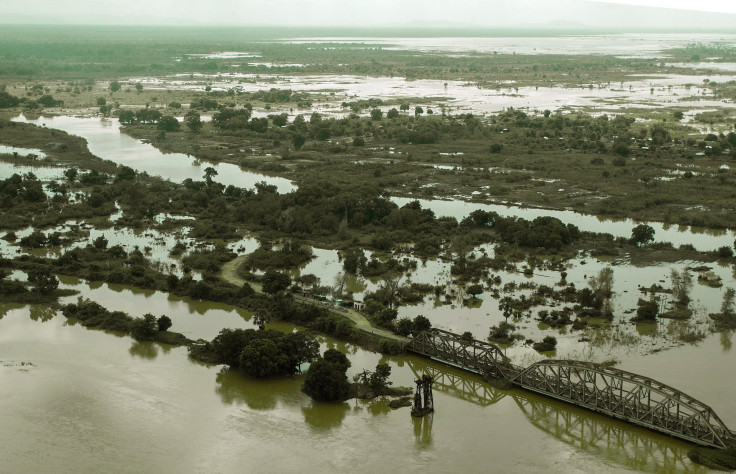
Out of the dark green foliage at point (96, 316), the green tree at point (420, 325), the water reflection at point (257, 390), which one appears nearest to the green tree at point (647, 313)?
the green tree at point (420, 325)

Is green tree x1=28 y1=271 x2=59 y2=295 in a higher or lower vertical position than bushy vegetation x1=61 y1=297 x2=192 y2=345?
higher

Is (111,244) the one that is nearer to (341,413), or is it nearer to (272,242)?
(272,242)

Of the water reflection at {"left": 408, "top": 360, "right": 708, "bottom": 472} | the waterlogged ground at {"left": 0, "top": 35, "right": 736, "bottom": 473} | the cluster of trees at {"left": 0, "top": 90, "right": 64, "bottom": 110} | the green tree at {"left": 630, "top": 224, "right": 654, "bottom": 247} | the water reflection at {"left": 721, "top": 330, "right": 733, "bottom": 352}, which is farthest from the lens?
the cluster of trees at {"left": 0, "top": 90, "right": 64, "bottom": 110}

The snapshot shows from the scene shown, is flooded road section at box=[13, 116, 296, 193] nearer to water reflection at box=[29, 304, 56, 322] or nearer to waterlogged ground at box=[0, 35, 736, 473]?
waterlogged ground at box=[0, 35, 736, 473]

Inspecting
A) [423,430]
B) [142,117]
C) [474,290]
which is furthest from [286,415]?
[142,117]

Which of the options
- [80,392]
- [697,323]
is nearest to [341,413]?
[80,392]

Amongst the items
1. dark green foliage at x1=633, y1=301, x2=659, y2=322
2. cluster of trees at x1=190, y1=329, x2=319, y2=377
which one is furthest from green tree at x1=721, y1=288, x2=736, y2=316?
cluster of trees at x1=190, y1=329, x2=319, y2=377
